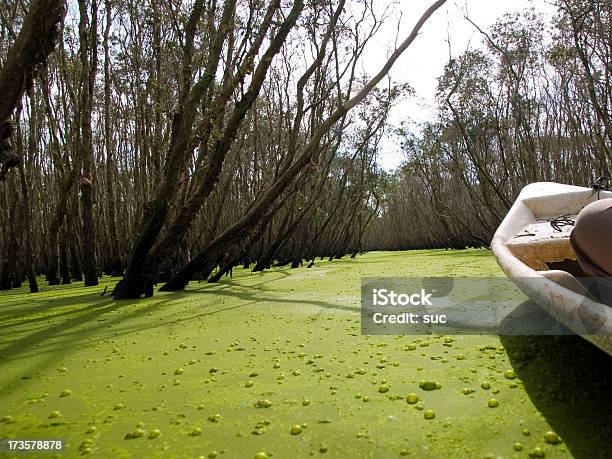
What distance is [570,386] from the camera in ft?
4.94

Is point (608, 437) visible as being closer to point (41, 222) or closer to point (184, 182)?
point (184, 182)

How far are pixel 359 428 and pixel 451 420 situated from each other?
0.98 feet

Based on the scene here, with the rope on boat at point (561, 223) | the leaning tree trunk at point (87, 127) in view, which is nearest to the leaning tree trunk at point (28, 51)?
the rope on boat at point (561, 223)

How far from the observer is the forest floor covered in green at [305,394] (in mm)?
1235

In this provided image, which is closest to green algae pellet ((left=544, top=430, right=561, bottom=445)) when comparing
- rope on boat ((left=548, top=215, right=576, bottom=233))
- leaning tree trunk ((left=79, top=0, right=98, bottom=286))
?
rope on boat ((left=548, top=215, right=576, bottom=233))

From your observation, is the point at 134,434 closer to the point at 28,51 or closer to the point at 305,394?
the point at 305,394

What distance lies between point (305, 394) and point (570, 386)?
95cm

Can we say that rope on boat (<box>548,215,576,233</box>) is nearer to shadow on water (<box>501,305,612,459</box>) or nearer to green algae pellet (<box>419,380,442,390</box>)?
shadow on water (<box>501,305,612,459</box>)

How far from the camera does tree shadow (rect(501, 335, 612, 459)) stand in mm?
1169

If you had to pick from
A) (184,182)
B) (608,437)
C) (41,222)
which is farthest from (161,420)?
(41,222)

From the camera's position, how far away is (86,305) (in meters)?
4.48

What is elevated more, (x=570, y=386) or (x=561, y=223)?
(x=561, y=223)

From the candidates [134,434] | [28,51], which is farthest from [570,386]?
[28,51]

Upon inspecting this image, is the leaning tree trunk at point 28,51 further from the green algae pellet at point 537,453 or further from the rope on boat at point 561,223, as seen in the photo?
the rope on boat at point 561,223
